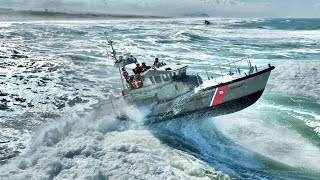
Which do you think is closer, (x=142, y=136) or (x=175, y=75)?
(x=142, y=136)

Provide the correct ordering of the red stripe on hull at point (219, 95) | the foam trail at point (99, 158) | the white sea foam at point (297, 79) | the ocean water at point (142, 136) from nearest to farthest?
the foam trail at point (99, 158) → the ocean water at point (142, 136) → the red stripe on hull at point (219, 95) → the white sea foam at point (297, 79)

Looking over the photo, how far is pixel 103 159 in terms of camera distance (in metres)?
12.6

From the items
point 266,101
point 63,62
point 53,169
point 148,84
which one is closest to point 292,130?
point 266,101

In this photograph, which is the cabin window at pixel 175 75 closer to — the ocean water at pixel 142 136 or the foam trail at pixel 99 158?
the ocean water at pixel 142 136

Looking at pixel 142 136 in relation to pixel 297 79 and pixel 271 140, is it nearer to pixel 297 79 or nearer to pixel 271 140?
pixel 271 140

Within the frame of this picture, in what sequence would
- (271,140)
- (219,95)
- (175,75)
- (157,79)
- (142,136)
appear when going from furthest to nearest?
(157,79), (175,75), (219,95), (271,140), (142,136)

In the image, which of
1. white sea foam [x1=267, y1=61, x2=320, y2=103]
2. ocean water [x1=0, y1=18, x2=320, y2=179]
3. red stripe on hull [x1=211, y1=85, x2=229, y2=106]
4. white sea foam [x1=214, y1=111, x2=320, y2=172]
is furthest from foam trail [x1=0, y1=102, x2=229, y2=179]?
white sea foam [x1=267, y1=61, x2=320, y2=103]

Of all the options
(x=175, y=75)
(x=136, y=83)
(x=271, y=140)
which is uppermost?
(x=175, y=75)

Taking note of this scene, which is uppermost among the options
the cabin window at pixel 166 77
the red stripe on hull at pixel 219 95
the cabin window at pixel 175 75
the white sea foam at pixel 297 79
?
the cabin window at pixel 175 75

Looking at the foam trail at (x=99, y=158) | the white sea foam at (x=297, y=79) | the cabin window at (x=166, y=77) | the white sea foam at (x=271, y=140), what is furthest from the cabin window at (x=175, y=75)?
the white sea foam at (x=297, y=79)

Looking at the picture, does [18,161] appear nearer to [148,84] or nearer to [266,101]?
[148,84]

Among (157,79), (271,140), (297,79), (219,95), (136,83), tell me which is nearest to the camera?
(271,140)

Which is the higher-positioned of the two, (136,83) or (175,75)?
(175,75)

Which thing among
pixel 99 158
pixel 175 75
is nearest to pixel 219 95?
pixel 175 75
